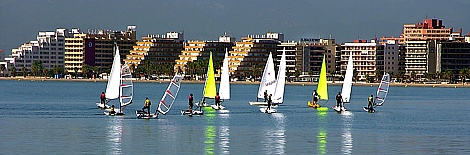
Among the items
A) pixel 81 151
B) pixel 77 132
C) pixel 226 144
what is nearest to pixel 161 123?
pixel 77 132

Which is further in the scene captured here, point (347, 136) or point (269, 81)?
point (269, 81)

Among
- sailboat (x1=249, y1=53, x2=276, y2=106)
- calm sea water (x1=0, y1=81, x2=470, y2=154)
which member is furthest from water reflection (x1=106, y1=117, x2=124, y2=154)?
sailboat (x1=249, y1=53, x2=276, y2=106)

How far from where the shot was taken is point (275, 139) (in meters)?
53.8

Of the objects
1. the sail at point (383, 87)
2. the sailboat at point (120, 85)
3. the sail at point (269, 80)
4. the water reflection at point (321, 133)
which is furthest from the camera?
the sail at point (383, 87)

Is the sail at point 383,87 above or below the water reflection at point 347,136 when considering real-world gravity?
above

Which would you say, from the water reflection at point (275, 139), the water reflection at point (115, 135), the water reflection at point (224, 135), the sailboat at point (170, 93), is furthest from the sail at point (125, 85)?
the water reflection at point (275, 139)

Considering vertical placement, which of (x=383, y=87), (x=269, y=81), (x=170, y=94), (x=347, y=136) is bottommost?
(x=347, y=136)

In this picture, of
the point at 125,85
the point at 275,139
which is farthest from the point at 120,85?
the point at 275,139

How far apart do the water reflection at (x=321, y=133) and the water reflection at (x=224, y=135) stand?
427cm

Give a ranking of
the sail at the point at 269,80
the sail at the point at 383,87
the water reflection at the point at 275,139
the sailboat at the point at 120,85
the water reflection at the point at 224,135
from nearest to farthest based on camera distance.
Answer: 1. the water reflection at the point at 224,135
2. the water reflection at the point at 275,139
3. the sailboat at the point at 120,85
4. the sail at the point at 269,80
5. the sail at the point at 383,87

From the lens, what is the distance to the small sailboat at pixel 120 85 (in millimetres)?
70500

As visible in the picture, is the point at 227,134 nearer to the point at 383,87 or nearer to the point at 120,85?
the point at 120,85

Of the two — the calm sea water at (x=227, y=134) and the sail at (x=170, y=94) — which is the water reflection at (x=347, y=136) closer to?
the calm sea water at (x=227, y=134)

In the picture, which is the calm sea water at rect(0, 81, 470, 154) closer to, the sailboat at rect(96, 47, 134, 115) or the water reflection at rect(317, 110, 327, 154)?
the water reflection at rect(317, 110, 327, 154)
